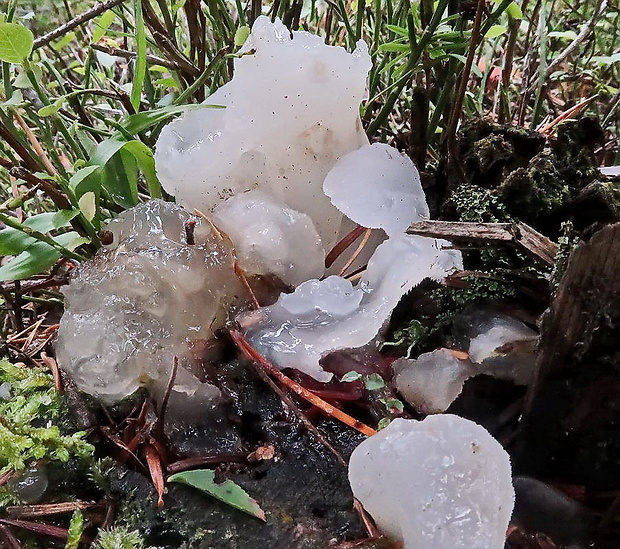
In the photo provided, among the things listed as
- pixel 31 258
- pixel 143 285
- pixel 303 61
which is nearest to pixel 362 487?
pixel 143 285

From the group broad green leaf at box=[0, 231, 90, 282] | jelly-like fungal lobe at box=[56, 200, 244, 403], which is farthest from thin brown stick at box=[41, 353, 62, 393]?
broad green leaf at box=[0, 231, 90, 282]

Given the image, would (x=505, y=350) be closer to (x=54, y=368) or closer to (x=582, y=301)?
(x=582, y=301)

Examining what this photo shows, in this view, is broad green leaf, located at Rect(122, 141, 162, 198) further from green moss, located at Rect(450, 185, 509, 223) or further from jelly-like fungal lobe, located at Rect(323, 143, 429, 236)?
green moss, located at Rect(450, 185, 509, 223)

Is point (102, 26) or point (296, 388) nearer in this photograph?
point (296, 388)

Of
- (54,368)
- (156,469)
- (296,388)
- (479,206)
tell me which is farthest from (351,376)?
(54,368)

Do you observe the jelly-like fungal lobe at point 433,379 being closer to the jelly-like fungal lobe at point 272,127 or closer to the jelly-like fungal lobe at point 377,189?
the jelly-like fungal lobe at point 377,189

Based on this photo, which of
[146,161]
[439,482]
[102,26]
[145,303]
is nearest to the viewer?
[439,482]

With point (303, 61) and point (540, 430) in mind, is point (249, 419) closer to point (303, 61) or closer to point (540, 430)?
point (540, 430)
